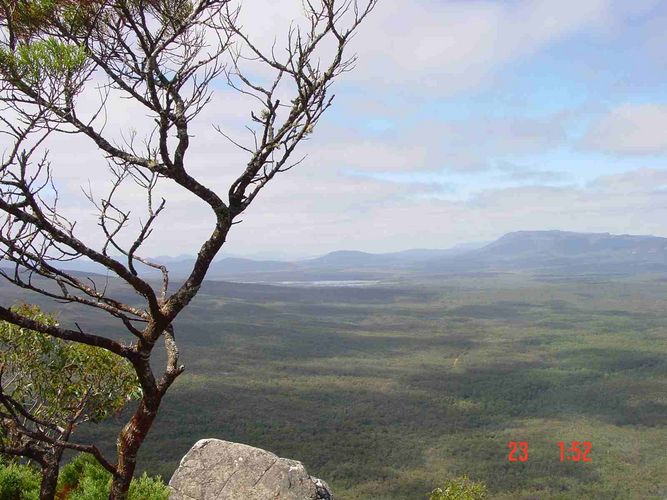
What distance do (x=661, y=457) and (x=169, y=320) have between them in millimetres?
78121

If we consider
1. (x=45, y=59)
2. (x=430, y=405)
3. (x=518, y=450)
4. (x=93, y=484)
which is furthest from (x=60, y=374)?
(x=430, y=405)

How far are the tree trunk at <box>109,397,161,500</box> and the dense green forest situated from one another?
4352 centimetres

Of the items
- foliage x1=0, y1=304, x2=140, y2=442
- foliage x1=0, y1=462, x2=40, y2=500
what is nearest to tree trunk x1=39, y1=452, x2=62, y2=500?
foliage x1=0, y1=462, x2=40, y2=500

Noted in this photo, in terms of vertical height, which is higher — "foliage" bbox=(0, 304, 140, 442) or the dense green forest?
"foliage" bbox=(0, 304, 140, 442)

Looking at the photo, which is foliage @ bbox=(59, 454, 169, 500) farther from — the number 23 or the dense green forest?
the number 23

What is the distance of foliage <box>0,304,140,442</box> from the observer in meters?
13.2

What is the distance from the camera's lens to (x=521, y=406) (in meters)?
93.5

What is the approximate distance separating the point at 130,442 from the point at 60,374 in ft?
25.8

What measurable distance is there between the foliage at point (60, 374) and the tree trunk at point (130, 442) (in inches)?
248

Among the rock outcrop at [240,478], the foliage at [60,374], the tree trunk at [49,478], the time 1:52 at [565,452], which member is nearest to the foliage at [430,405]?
the time 1:52 at [565,452]

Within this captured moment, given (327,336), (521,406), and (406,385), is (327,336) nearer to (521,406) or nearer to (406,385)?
(406,385)

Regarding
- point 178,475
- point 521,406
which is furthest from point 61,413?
point 521,406

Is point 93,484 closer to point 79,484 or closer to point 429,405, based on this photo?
point 79,484

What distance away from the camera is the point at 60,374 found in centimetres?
1361
